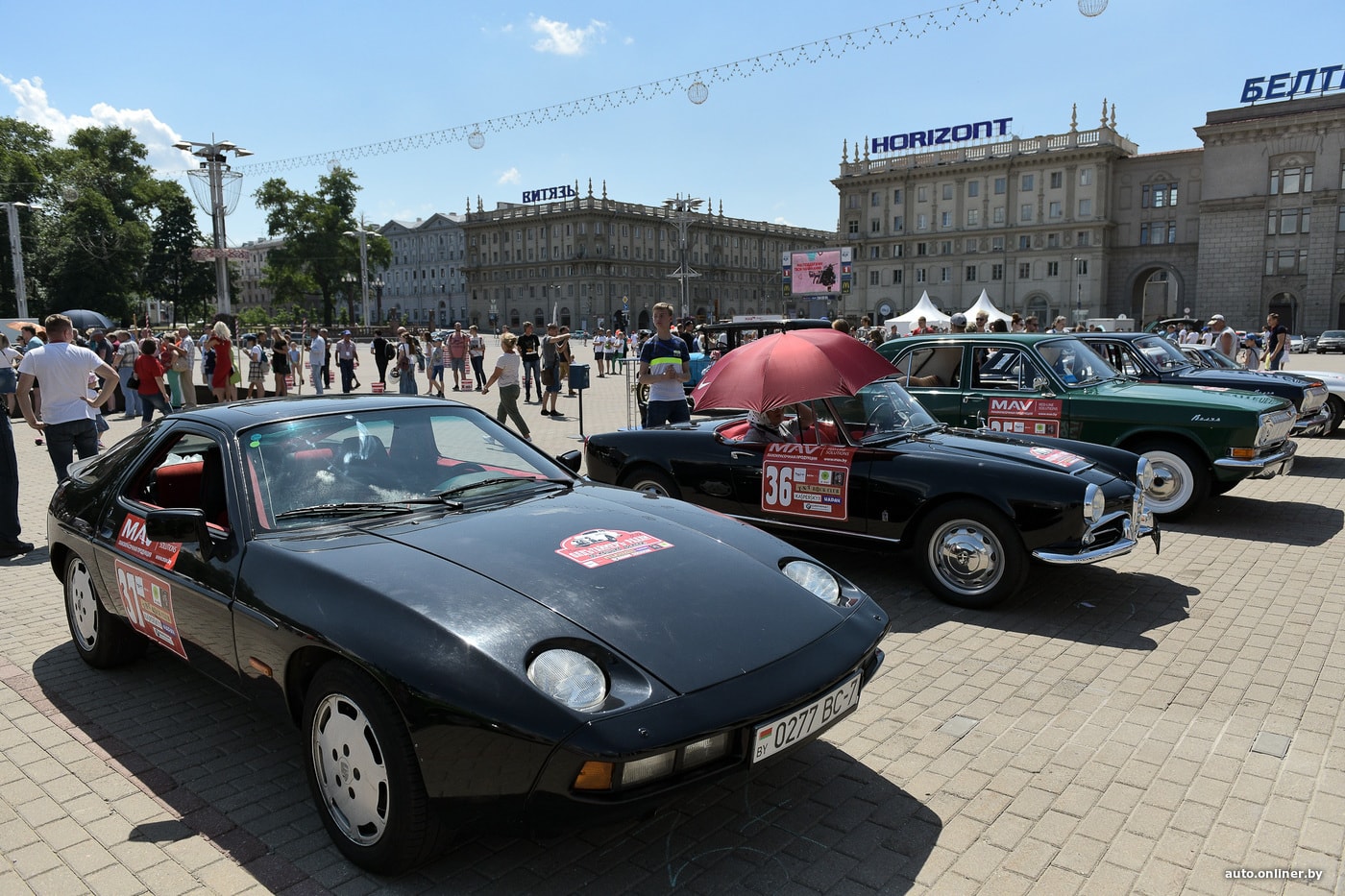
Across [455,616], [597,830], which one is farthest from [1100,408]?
[455,616]

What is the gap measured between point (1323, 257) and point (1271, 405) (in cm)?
7743

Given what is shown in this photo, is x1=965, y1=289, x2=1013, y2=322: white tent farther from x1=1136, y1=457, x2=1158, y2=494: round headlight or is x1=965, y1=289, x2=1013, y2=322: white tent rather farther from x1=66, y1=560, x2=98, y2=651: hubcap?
x1=66, y1=560, x2=98, y2=651: hubcap

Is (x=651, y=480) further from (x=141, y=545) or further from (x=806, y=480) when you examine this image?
(x=141, y=545)

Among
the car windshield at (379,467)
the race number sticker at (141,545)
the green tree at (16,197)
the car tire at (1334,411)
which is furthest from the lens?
the green tree at (16,197)

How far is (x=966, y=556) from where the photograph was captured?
552cm

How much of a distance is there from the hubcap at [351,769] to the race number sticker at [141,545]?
1277 mm

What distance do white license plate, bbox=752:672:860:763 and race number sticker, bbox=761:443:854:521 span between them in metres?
2.97

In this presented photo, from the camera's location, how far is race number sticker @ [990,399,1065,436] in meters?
8.24

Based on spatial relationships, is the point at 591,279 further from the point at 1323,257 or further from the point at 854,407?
the point at 854,407

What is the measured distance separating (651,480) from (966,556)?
2.51 meters

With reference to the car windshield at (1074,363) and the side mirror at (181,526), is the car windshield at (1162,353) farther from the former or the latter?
the side mirror at (181,526)

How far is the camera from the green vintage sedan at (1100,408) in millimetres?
7859

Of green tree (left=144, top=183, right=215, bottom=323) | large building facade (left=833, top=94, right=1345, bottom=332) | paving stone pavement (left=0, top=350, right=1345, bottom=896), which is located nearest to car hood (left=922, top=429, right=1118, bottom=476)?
paving stone pavement (left=0, top=350, right=1345, bottom=896)

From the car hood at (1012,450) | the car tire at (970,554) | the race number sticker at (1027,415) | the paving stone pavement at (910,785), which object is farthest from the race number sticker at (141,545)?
the race number sticker at (1027,415)
